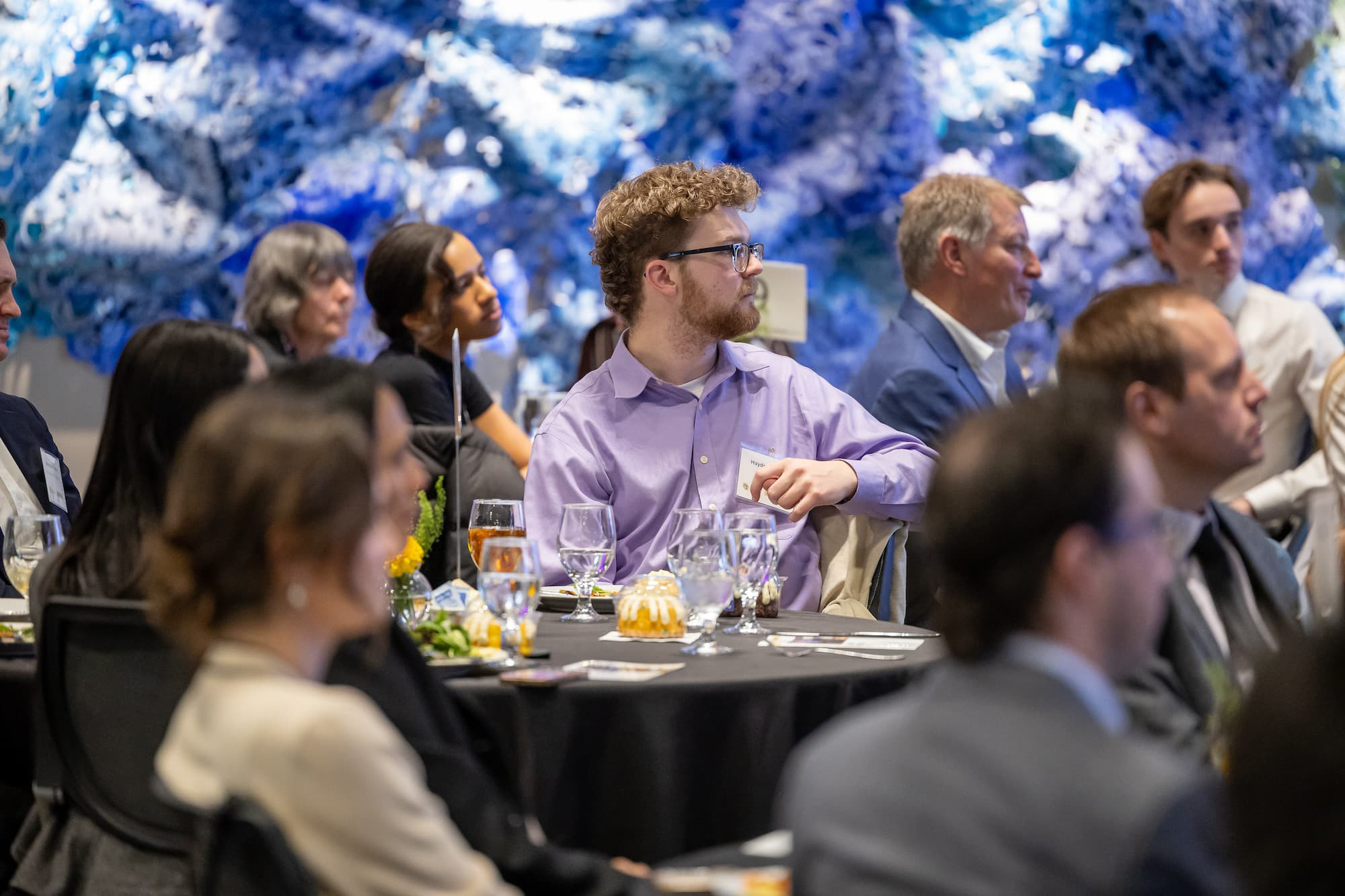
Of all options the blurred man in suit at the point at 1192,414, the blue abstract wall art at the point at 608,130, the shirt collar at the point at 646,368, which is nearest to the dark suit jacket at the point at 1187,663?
the blurred man in suit at the point at 1192,414

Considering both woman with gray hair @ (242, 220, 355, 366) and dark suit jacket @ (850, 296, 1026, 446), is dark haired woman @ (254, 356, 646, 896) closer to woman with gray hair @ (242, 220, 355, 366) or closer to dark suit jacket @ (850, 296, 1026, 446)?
dark suit jacket @ (850, 296, 1026, 446)

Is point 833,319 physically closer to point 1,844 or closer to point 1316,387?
point 1316,387

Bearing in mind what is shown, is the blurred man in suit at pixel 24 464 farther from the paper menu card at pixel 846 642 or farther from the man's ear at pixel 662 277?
the paper menu card at pixel 846 642

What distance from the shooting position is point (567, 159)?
25.4 ft

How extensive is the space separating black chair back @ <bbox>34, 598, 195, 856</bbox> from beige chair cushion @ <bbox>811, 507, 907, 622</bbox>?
1745 mm

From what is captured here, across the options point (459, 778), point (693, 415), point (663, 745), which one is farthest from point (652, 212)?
point (459, 778)

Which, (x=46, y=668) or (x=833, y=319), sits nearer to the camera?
(x=46, y=668)

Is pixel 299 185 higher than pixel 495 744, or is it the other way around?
pixel 299 185

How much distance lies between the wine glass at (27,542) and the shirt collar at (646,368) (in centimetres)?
139

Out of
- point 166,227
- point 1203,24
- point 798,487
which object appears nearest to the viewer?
point 798,487

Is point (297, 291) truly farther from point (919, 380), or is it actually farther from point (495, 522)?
point (495, 522)

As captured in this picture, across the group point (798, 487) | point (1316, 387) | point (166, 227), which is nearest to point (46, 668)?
point (798, 487)

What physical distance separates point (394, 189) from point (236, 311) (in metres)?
1.06

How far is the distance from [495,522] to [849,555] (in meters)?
0.95
